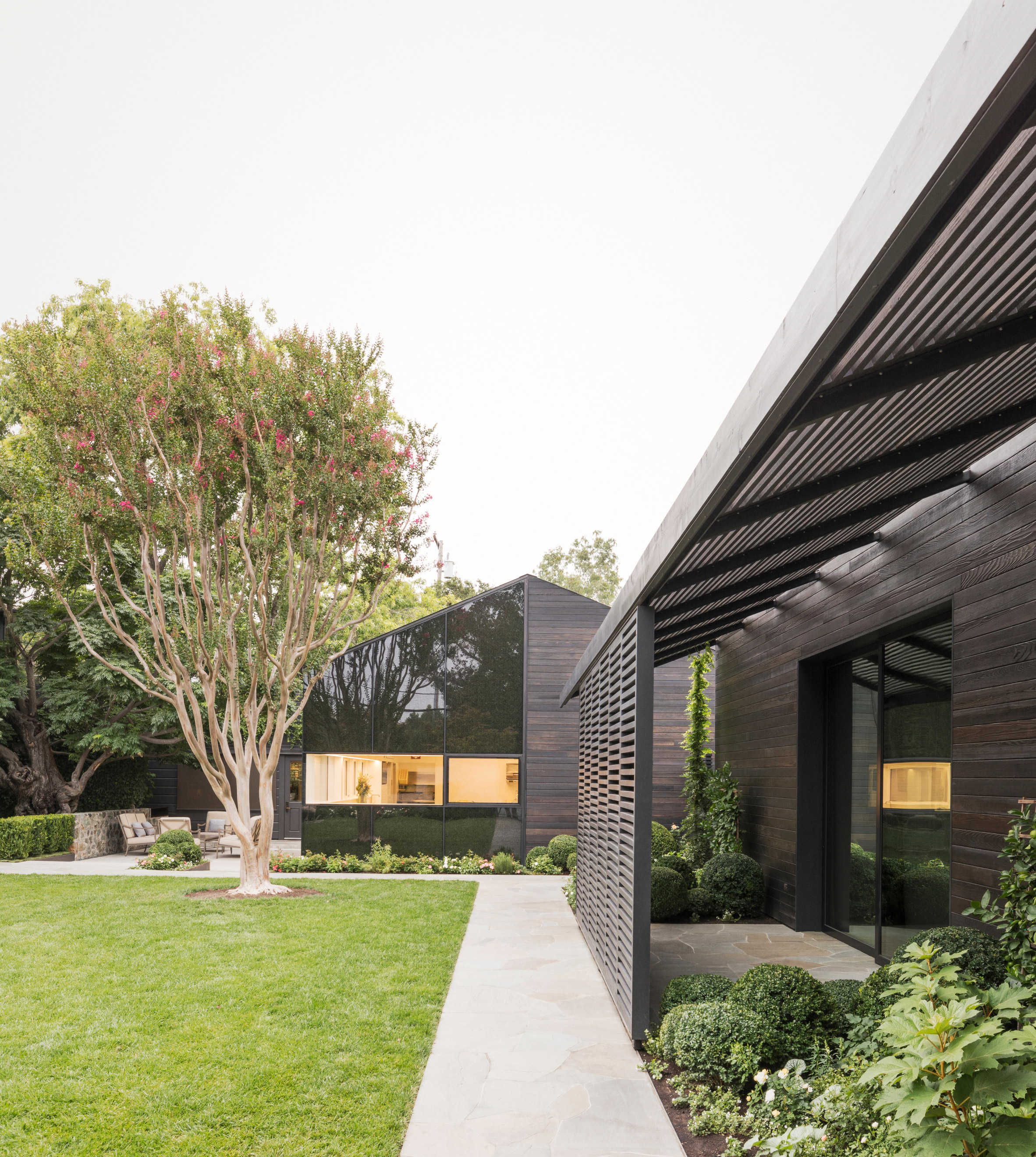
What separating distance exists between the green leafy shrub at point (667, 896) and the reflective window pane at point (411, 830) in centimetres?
528

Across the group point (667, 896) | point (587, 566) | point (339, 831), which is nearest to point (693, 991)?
point (667, 896)

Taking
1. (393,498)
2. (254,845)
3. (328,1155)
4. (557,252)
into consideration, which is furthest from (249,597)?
(557,252)

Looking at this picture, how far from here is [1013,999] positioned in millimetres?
2318

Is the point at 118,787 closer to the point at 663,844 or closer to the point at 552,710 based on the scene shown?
the point at 552,710

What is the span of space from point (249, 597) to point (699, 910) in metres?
6.49

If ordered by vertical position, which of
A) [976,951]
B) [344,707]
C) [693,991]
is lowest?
[693,991]

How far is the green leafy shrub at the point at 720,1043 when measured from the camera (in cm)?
435

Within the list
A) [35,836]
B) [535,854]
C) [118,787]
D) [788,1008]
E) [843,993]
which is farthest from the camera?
[118,787]

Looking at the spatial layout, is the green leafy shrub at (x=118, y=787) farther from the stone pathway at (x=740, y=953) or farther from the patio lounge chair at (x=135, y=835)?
the stone pathway at (x=740, y=953)

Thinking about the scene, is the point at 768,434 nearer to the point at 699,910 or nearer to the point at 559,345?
the point at 699,910

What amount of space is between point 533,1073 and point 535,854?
9103 mm

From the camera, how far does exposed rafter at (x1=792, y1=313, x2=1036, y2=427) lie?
2.83m

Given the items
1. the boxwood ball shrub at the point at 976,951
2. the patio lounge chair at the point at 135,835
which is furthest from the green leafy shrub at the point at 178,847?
the boxwood ball shrub at the point at 976,951

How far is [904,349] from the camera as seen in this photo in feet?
9.04
